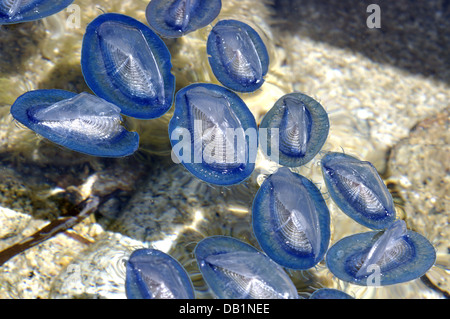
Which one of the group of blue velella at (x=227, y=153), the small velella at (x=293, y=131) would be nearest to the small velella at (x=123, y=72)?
the group of blue velella at (x=227, y=153)

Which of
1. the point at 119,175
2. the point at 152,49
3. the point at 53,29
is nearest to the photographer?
the point at 152,49

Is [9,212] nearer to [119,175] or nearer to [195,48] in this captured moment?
[119,175]

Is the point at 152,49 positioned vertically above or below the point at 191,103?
above

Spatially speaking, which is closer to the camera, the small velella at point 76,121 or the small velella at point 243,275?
the small velella at point 243,275

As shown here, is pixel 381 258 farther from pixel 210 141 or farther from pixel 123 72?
pixel 123 72

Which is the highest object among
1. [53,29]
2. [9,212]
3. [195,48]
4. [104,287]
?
[53,29]

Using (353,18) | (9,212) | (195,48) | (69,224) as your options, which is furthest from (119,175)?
(353,18)

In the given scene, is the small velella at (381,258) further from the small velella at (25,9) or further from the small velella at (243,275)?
the small velella at (25,9)
